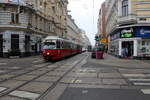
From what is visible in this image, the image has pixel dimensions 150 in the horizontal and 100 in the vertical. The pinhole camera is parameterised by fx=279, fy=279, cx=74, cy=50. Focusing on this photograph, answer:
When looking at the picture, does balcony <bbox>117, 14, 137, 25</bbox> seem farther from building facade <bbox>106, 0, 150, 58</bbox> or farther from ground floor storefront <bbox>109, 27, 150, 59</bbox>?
ground floor storefront <bbox>109, 27, 150, 59</bbox>

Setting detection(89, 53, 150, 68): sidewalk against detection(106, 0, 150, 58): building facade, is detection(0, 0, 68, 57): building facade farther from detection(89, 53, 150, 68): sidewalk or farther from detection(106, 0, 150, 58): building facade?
detection(106, 0, 150, 58): building facade

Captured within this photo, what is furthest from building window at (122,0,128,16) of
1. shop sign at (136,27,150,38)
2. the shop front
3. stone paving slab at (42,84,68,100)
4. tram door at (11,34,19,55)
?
stone paving slab at (42,84,68,100)

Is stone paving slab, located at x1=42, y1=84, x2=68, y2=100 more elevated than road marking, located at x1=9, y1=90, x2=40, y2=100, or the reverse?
road marking, located at x1=9, y1=90, x2=40, y2=100

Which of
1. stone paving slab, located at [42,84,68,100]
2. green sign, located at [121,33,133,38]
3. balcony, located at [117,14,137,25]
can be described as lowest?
stone paving slab, located at [42,84,68,100]

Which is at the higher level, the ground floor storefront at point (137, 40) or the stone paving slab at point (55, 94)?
the ground floor storefront at point (137, 40)

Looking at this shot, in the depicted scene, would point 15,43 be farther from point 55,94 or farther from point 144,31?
point 55,94

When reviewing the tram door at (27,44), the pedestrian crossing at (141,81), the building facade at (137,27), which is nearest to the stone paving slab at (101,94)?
the pedestrian crossing at (141,81)

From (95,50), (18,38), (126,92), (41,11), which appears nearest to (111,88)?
(126,92)

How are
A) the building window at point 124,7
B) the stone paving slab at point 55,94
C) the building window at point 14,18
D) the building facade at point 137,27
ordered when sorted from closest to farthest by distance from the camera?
the stone paving slab at point 55,94
the building facade at point 137,27
the building window at point 124,7
the building window at point 14,18

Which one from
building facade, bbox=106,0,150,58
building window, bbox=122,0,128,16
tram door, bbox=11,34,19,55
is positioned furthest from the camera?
tram door, bbox=11,34,19,55

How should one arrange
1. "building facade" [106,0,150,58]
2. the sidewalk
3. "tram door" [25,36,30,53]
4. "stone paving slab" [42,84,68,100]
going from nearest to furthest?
"stone paving slab" [42,84,68,100] → the sidewalk → "building facade" [106,0,150,58] → "tram door" [25,36,30,53]

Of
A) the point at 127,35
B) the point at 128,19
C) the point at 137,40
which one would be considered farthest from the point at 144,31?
the point at 128,19

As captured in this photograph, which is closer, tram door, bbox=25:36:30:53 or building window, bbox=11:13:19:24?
building window, bbox=11:13:19:24

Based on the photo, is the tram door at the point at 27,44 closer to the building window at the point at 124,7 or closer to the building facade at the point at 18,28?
the building facade at the point at 18,28
